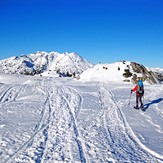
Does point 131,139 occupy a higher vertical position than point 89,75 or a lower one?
lower

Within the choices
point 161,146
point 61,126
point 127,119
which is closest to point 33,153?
point 61,126

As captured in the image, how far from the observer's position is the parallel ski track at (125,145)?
24.4 ft

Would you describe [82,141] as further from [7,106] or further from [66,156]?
[7,106]

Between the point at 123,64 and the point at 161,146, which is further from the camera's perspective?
the point at 123,64

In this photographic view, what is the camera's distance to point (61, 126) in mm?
10555

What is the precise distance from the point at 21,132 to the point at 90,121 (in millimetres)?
3731

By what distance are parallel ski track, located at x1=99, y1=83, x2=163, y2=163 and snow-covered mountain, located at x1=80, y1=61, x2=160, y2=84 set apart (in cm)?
2769

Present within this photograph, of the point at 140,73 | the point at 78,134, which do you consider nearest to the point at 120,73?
the point at 140,73

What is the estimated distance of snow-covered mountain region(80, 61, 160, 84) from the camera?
40.0 m

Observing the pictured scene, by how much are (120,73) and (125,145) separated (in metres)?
33.0

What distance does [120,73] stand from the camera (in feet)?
135

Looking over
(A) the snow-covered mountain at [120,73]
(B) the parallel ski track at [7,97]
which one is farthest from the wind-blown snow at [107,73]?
(B) the parallel ski track at [7,97]

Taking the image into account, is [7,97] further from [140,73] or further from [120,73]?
[140,73]

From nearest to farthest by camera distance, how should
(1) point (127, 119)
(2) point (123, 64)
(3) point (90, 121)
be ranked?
(3) point (90, 121)
(1) point (127, 119)
(2) point (123, 64)
